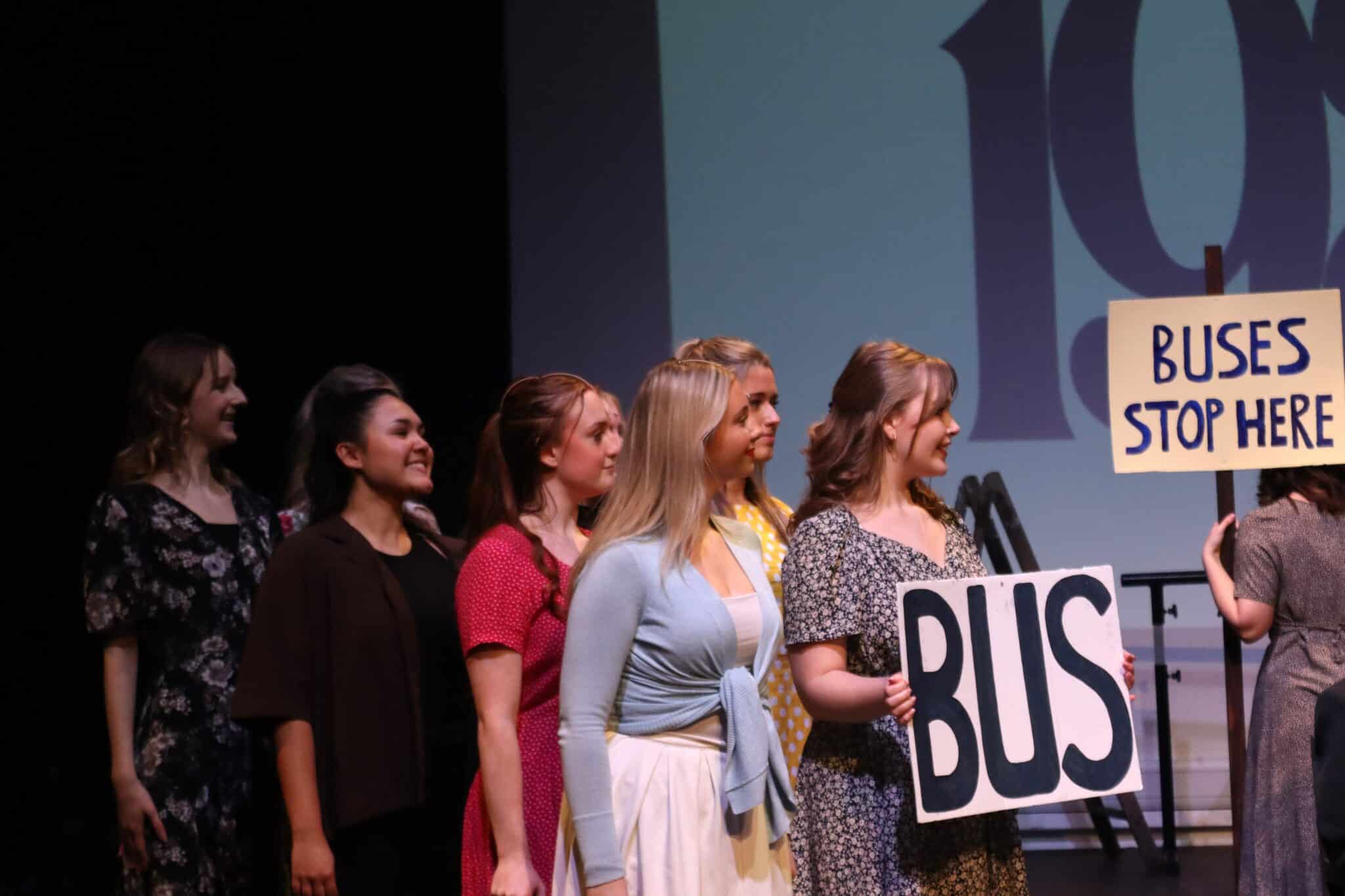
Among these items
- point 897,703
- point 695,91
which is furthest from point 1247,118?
point 897,703

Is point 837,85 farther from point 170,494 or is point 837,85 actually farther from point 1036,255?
point 170,494

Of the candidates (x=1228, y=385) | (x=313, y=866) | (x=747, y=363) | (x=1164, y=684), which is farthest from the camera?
(x=1164, y=684)

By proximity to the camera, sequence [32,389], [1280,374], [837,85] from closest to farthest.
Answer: [1280,374] → [32,389] → [837,85]

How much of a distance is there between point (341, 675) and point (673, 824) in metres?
0.85

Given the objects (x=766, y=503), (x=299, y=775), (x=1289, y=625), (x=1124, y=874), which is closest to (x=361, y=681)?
(x=299, y=775)

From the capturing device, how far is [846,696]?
2.03 m

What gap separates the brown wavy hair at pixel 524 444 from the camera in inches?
91.5

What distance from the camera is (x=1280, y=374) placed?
115 inches

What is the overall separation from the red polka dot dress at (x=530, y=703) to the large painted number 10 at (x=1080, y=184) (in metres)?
2.92

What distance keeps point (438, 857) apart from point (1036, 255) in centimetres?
317

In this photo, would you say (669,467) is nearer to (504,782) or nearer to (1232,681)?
(504,782)

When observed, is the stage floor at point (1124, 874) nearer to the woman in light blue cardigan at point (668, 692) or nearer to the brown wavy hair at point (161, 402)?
the woman in light blue cardigan at point (668, 692)

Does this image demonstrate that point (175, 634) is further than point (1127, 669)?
Yes

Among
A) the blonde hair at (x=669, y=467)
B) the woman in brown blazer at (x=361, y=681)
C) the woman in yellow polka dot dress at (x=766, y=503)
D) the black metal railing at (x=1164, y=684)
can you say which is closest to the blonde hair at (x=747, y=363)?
the woman in yellow polka dot dress at (x=766, y=503)
